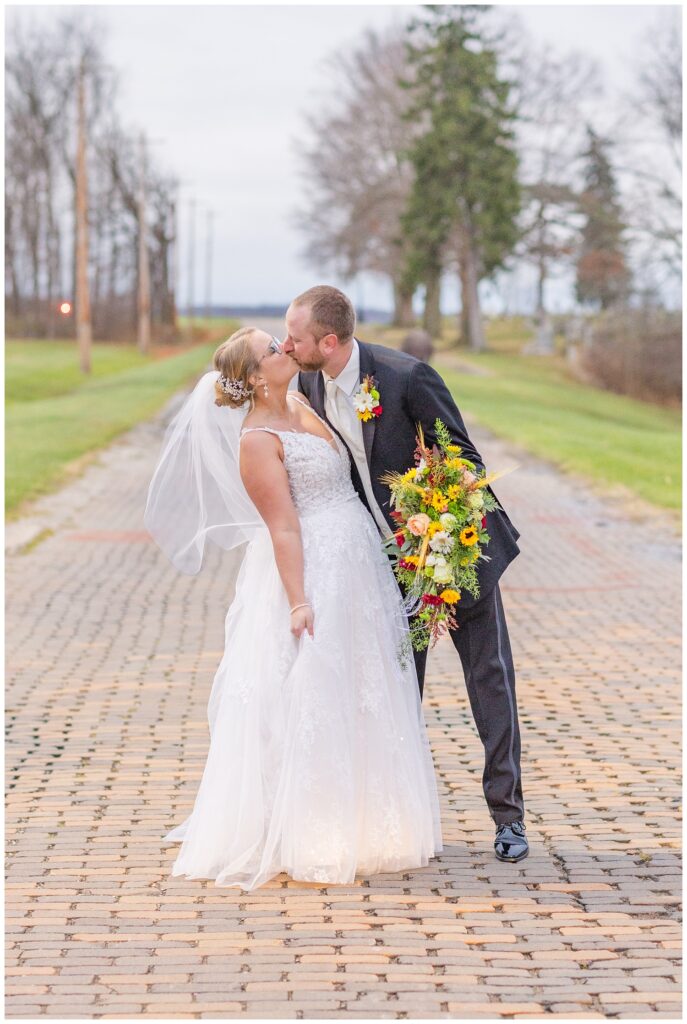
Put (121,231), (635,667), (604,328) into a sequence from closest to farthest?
1. (635,667)
2. (604,328)
3. (121,231)

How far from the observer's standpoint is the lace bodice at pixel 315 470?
5.48 meters

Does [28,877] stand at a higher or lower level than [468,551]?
lower

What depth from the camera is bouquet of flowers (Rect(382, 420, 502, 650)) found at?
542 centimetres

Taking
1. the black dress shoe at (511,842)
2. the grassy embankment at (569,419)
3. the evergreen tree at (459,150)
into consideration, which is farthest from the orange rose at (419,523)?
the evergreen tree at (459,150)

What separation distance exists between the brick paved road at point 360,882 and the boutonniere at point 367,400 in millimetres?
1825

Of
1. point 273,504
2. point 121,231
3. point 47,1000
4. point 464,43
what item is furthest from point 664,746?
point 121,231

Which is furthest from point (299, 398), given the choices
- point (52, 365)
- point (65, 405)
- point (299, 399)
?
point (52, 365)

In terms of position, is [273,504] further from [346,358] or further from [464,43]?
[464,43]

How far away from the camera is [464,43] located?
55.0 metres

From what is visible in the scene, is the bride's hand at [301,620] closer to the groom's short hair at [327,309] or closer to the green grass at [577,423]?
the groom's short hair at [327,309]

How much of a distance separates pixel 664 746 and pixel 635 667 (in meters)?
2.13

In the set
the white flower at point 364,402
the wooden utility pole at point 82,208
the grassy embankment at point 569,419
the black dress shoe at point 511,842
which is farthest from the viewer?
the wooden utility pole at point 82,208

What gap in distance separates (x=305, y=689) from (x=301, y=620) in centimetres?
27

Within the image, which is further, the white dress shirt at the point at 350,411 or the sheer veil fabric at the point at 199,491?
the sheer veil fabric at the point at 199,491
